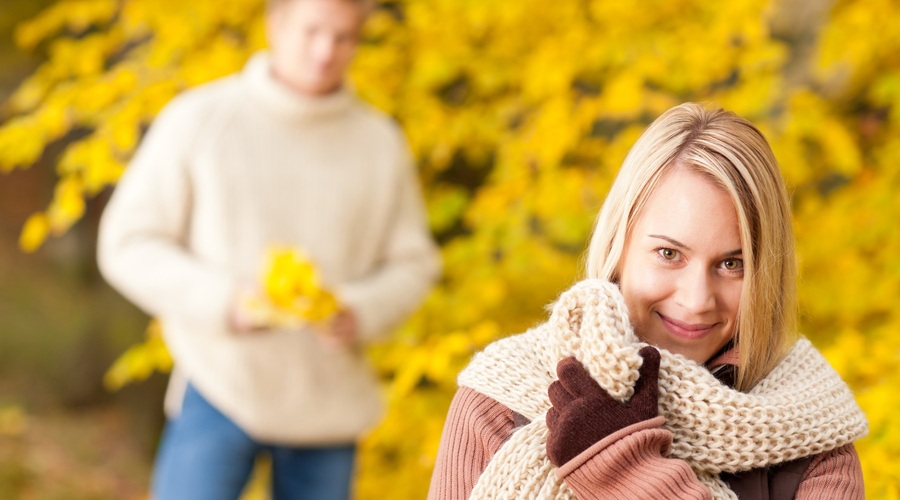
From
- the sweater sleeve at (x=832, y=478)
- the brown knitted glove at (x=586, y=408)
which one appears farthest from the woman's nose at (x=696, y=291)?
the sweater sleeve at (x=832, y=478)

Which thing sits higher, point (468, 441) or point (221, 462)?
point (468, 441)

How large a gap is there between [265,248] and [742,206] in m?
1.82

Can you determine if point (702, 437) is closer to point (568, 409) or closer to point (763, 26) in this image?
point (568, 409)

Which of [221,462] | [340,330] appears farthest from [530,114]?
[221,462]

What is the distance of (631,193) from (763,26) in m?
1.91

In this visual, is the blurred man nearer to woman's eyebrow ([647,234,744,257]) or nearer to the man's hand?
the man's hand

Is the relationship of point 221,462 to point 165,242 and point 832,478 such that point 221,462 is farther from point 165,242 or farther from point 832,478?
point 832,478

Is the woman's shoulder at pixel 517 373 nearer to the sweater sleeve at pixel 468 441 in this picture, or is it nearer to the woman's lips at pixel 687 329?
the sweater sleeve at pixel 468 441

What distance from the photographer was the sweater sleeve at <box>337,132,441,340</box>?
304 cm

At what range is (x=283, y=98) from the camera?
2975 mm

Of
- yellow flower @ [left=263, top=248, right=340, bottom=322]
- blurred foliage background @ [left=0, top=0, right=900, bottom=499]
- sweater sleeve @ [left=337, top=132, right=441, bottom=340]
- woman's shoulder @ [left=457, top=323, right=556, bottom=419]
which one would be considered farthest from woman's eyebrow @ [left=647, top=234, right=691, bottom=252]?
sweater sleeve @ [left=337, top=132, right=441, bottom=340]

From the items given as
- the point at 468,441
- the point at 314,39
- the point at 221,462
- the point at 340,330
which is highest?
the point at 314,39

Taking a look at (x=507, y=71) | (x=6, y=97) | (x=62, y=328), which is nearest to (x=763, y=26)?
(x=507, y=71)

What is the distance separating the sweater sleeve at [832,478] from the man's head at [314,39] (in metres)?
1.93
